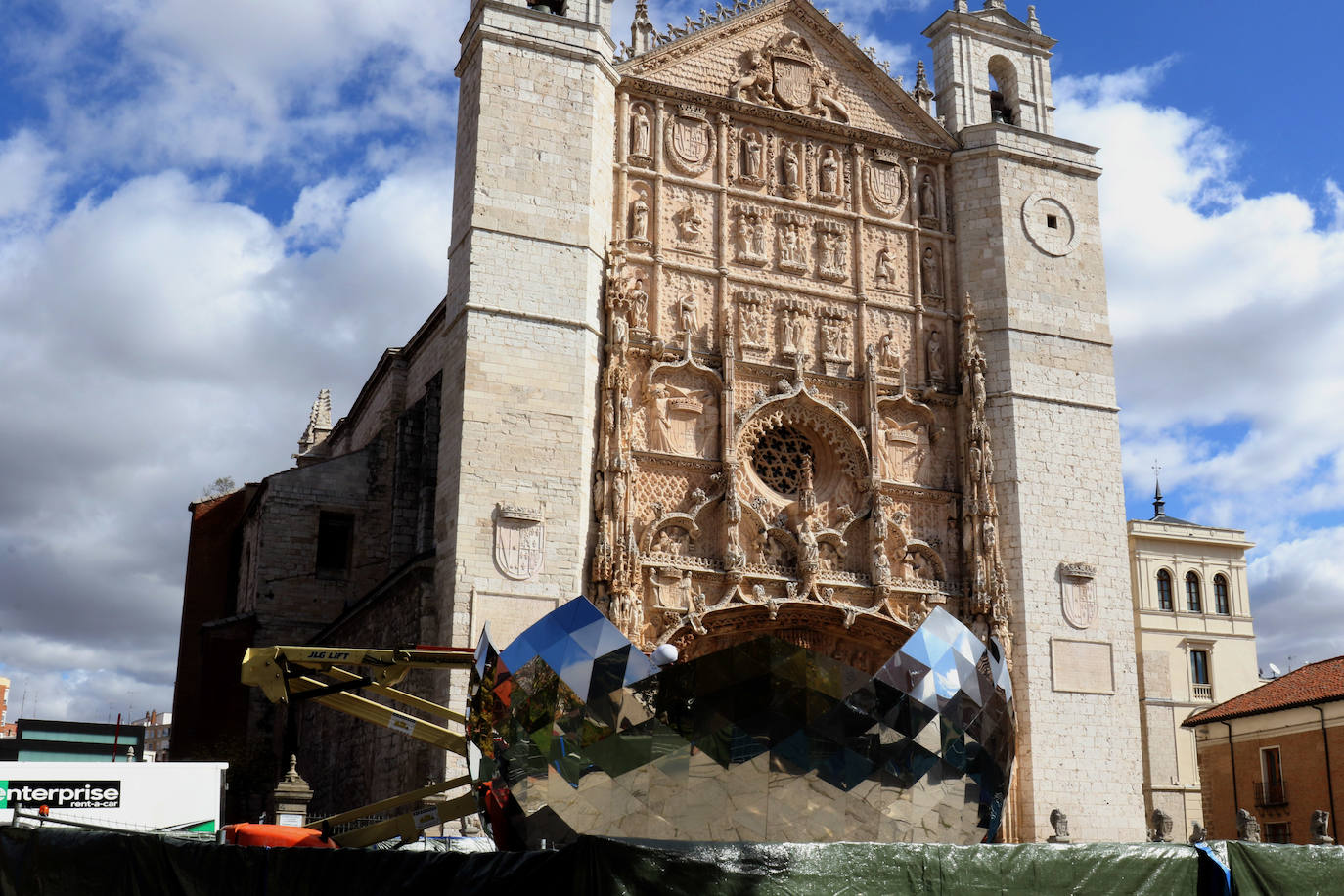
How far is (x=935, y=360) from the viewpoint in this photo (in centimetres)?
2122

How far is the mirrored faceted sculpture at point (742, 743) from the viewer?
22.5 feet

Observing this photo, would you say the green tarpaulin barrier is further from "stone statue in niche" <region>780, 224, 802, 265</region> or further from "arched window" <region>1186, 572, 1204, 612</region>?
"arched window" <region>1186, 572, 1204, 612</region>

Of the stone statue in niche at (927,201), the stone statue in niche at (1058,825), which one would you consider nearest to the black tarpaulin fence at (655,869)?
the stone statue in niche at (1058,825)

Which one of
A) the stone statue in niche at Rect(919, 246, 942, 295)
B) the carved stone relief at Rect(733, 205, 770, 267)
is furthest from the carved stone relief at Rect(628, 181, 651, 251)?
the stone statue in niche at Rect(919, 246, 942, 295)

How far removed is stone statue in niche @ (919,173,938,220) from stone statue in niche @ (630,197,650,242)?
505 cm

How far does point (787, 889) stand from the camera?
5.93 meters

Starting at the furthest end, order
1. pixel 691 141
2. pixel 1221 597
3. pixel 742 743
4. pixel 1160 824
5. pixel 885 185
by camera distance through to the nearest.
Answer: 1. pixel 1221 597
2. pixel 885 185
3. pixel 691 141
4. pixel 1160 824
5. pixel 742 743

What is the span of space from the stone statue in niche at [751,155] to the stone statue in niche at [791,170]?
42 cm

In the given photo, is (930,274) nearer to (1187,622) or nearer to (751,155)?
(751,155)

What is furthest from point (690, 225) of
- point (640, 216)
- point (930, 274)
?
point (930, 274)

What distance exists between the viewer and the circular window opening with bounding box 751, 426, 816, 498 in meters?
19.8

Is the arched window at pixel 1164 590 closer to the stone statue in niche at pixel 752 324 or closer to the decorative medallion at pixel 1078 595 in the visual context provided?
the decorative medallion at pixel 1078 595

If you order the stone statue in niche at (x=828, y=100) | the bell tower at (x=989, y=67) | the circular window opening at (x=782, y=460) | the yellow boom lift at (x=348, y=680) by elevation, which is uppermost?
the bell tower at (x=989, y=67)

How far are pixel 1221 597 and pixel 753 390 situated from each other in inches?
857
